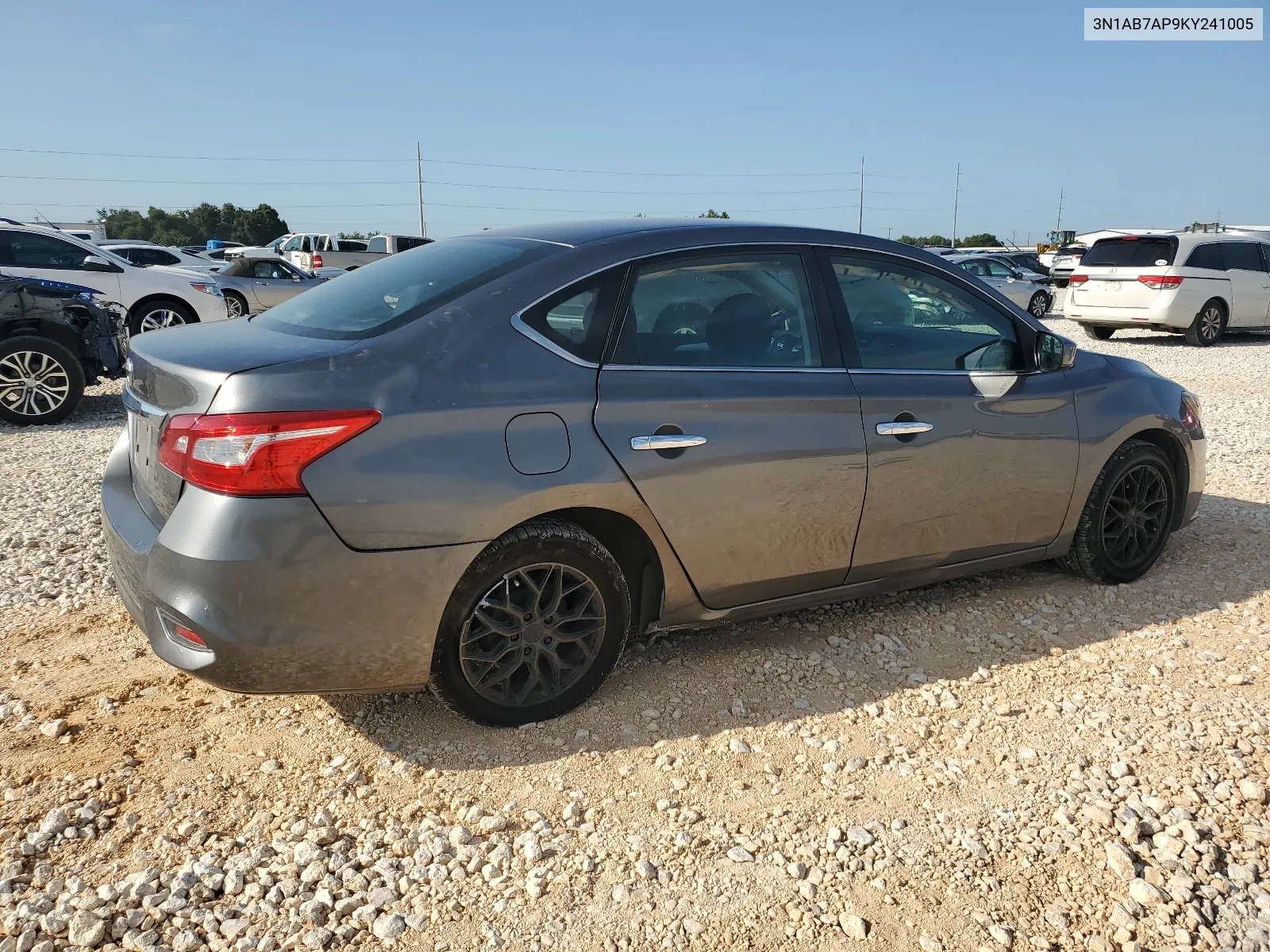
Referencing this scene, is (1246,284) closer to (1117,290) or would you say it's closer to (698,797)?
(1117,290)

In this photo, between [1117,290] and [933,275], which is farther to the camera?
[1117,290]

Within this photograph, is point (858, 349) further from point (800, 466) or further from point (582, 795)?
point (582, 795)

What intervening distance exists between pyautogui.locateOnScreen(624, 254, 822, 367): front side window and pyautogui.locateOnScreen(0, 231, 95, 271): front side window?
1046cm

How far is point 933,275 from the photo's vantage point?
400cm

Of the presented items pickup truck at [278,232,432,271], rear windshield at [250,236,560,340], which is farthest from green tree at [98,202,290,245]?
rear windshield at [250,236,560,340]

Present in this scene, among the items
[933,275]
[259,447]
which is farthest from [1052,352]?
[259,447]

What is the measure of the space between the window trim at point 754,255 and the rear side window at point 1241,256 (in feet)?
48.6

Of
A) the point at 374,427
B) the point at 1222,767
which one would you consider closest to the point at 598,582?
the point at 374,427

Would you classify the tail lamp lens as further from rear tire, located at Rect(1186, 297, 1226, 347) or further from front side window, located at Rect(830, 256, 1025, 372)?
rear tire, located at Rect(1186, 297, 1226, 347)

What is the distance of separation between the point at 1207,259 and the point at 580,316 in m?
15.5

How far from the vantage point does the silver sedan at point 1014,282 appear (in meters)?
20.5

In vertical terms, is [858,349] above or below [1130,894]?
above

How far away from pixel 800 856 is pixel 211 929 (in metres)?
1.48

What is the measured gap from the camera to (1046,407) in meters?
4.13
